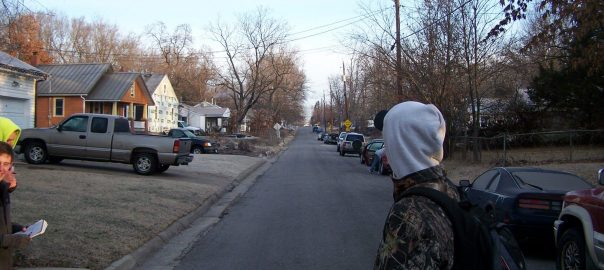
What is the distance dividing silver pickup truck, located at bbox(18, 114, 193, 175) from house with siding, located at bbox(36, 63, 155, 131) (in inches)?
897

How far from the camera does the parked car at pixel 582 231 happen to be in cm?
600

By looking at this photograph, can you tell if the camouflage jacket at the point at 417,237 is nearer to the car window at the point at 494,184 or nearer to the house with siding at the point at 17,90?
the car window at the point at 494,184

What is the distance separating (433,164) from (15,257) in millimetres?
6268

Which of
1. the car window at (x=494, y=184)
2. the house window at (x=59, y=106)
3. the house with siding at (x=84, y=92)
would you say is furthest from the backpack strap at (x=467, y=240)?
the house window at (x=59, y=106)

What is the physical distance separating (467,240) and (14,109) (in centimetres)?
2836

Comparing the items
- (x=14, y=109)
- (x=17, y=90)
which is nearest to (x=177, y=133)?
(x=14, y=109)

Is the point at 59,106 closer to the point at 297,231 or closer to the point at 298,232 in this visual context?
the point at 297,231

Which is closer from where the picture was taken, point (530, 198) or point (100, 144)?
point (530, 198)

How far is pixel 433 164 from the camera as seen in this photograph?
249cm

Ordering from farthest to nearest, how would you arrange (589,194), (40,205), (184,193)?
(184,193), (40,205), (589,194)

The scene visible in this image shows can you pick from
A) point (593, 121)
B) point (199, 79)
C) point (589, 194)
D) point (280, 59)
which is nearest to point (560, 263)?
point (589, 194)

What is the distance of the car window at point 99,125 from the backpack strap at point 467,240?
1774 cm

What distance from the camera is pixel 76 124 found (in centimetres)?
1877

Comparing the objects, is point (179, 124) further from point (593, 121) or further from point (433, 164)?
point (433, 164)
